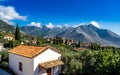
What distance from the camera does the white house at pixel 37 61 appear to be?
68.9ft

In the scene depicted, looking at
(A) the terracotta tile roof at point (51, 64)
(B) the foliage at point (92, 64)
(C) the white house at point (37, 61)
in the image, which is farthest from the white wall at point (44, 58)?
(B) the foliage at point (92, 64)

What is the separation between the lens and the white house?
68.9ft

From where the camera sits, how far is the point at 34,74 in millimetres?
20938

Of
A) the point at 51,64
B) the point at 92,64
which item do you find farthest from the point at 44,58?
the point at 92,64

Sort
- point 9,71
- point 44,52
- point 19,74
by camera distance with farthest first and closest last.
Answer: point 9,71 < point 19,74 < point 44,52

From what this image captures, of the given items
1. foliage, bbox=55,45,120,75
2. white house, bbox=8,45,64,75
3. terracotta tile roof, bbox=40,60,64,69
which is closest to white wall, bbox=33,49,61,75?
white house, bbox=8,45,64,75

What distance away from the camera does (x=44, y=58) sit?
72.3 feet

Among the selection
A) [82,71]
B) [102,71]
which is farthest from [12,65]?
[102,71]

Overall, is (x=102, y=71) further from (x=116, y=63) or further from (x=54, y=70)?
(x=54, y=70)

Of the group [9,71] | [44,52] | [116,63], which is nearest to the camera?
[116,63]

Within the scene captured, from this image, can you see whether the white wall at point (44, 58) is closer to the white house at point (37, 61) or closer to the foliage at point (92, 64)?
the white house at point (37, 61)

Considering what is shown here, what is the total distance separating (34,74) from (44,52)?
2.85m

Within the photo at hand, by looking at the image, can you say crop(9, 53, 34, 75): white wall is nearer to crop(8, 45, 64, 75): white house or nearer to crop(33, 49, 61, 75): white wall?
crop(8, 45, 64, 75): white house

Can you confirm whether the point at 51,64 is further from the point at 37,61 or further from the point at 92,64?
the point at 92,64
